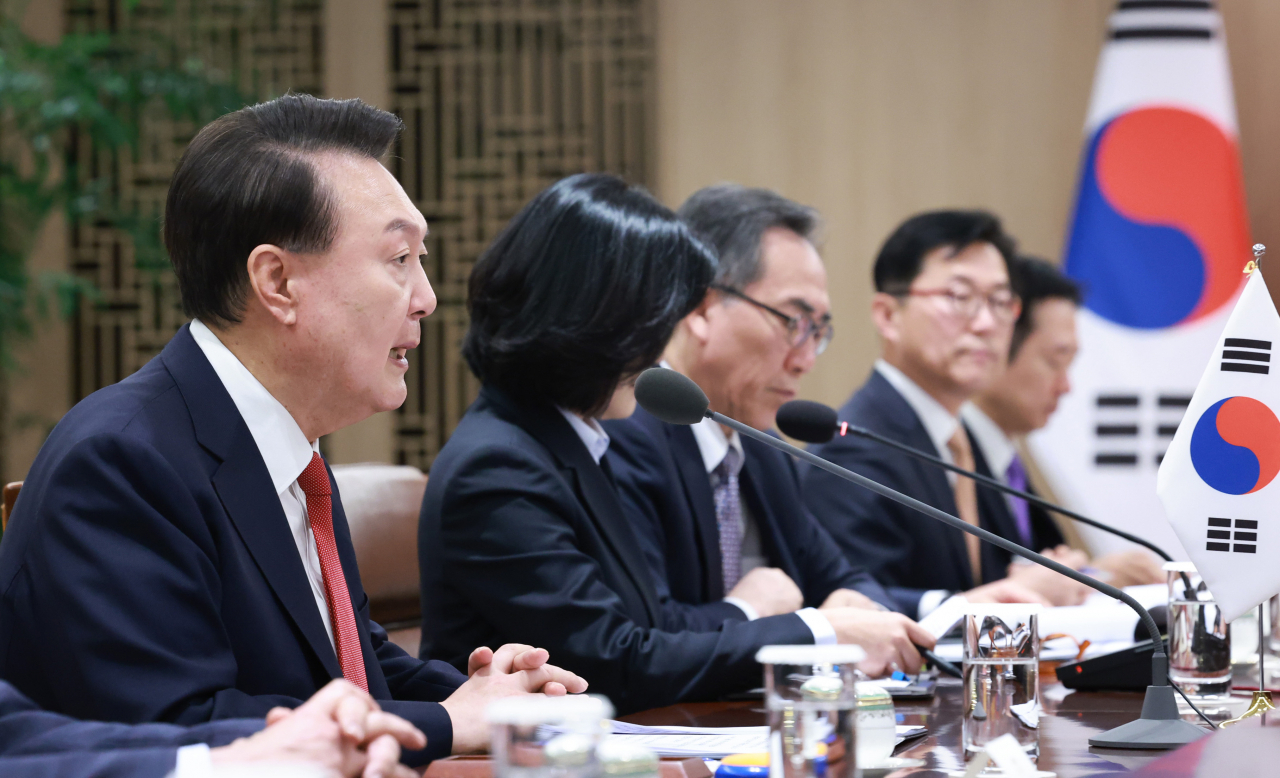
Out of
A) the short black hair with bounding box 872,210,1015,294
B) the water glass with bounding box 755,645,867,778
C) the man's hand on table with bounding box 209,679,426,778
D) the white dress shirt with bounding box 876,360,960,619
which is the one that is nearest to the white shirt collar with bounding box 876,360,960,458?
the white dress shirt with bounding box 876,360,960,619

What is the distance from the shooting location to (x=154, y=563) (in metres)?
1.14

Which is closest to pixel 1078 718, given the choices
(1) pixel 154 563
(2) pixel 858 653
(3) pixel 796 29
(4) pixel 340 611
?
(2) pixel 858 653

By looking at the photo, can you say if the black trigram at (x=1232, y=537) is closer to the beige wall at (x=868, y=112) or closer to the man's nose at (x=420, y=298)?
the man's nose at (x=420, y=298)

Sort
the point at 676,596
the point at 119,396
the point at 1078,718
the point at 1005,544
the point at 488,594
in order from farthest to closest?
the point at 676,596
the point at 488,594
the point at 1078,718
the point at 1005,544
the point at 119,396

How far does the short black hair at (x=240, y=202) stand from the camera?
1368mm

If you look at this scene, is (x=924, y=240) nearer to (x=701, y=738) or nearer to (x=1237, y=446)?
(x=1237, y=446)

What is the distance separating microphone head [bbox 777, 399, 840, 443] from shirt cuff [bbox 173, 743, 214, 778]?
1.18 m

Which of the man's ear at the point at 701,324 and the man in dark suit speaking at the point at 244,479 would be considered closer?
the man in dark suit speaking at the point at 244,479

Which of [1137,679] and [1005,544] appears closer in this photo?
[1005,544]

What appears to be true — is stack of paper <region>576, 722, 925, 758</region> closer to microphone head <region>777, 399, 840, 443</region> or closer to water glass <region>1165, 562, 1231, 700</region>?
water glass <region>1165, 562, 1231, 700</region>

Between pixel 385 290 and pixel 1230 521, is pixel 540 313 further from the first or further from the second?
pixel 1230 521

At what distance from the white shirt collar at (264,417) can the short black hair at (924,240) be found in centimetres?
223

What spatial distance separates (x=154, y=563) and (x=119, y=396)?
7.9 inches

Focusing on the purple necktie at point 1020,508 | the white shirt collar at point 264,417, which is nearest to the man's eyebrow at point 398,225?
the white shirt collar at point 264,417
